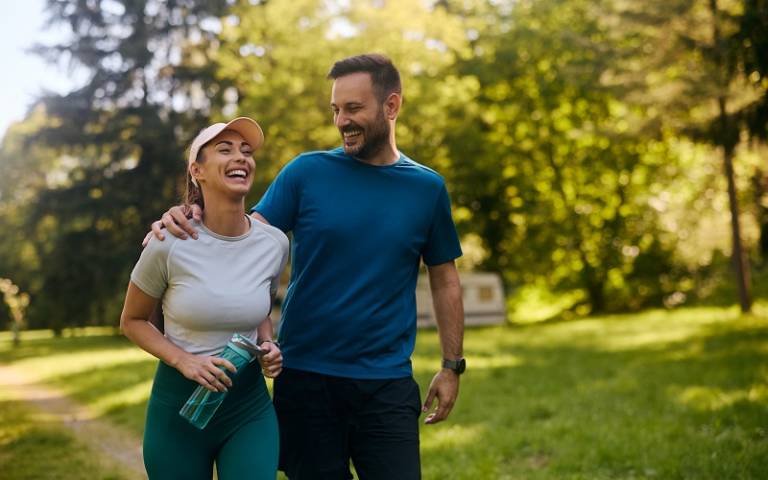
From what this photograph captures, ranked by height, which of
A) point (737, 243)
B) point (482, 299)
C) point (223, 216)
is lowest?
point (482, 299)

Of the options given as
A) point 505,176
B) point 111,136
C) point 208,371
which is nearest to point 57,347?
point 111,136

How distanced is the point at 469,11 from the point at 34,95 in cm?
1639

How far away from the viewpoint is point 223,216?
328 centimetres

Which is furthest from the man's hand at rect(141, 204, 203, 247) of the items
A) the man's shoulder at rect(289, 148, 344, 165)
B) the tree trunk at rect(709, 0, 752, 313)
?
the tree trunk at rect(709, 0, 752, 313)

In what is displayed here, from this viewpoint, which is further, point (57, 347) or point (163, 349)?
point (57, 347)

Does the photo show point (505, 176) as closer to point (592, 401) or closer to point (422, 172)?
point (592, 401)

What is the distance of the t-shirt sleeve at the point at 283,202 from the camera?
12.0 feet

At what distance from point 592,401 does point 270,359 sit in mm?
7648

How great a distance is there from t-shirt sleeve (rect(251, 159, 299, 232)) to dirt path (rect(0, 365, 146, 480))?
4.56 metres

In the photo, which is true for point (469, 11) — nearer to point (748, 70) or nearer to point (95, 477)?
point (748, 70)

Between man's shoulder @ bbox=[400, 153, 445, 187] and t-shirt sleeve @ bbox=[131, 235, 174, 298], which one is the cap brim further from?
man's shoulder @ bbox=[400, 153, 445, 187]

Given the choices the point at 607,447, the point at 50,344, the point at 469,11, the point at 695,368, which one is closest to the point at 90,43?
the point at 50,344

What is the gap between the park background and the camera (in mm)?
11383

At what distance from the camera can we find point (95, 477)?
7477mm
